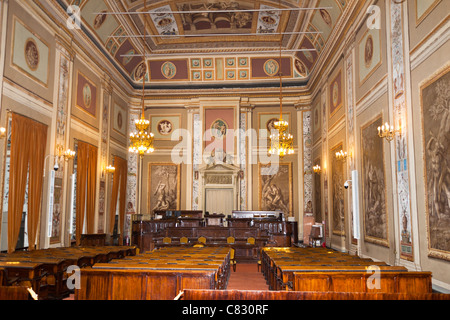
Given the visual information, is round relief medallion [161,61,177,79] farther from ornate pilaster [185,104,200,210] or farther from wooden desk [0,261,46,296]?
wooden desk [0,261,46,296]

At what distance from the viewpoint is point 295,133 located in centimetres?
2053

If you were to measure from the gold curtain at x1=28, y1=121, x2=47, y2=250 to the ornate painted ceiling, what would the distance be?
4340 mm

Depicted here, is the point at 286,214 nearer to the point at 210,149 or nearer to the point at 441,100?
the point at 210,149

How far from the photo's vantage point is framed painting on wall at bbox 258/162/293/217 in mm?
19953

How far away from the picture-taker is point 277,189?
2006 cm

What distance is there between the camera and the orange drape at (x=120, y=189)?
1738 centimetres

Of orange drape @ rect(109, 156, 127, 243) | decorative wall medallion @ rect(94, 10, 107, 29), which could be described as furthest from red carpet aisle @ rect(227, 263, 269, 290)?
decorative wall medallion @ rect(94, 10, 107, 29)

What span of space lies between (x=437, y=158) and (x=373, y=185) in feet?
12.1

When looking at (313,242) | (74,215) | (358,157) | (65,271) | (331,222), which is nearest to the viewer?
(65,271)

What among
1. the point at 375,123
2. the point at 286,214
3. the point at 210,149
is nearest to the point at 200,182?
the point at 210,149

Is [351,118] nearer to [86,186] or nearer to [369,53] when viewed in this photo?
[369,53]

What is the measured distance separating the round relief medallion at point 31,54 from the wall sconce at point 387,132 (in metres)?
9.57

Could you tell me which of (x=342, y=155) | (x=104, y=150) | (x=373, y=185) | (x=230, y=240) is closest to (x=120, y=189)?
(x=104, y=150)

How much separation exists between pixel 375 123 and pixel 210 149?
11.0 meters
